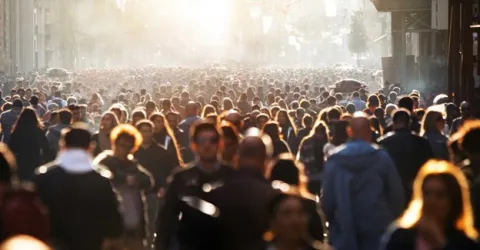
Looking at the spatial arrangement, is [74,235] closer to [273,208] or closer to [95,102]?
[273,208]

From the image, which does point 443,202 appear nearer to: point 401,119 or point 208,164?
point 208,164

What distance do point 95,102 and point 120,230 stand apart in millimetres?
15763

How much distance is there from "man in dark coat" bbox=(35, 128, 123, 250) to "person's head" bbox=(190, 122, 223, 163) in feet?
2.08

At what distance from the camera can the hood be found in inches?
379

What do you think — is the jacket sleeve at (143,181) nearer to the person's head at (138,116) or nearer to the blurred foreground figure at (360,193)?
the blurred foreground figure at (360,193)

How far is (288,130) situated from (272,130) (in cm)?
358

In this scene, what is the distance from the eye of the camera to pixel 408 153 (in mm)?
11734

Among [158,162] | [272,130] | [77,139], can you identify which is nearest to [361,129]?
[77,139]

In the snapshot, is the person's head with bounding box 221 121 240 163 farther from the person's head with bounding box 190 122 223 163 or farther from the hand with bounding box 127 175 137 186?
the hand with bounding box 127 175 137 186

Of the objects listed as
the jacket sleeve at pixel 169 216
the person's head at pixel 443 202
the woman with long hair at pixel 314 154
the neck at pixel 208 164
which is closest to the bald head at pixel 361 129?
the neck at pixel 208 164

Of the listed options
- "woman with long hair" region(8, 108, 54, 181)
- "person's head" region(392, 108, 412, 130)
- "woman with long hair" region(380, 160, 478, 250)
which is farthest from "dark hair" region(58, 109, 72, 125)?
"woman with long hair" region(380, 160, 478, 250)

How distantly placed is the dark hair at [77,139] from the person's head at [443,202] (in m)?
3.03

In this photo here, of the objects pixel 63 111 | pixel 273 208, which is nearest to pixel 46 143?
pixel 63 111

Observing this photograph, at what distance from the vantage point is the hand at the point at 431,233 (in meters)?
6.11
